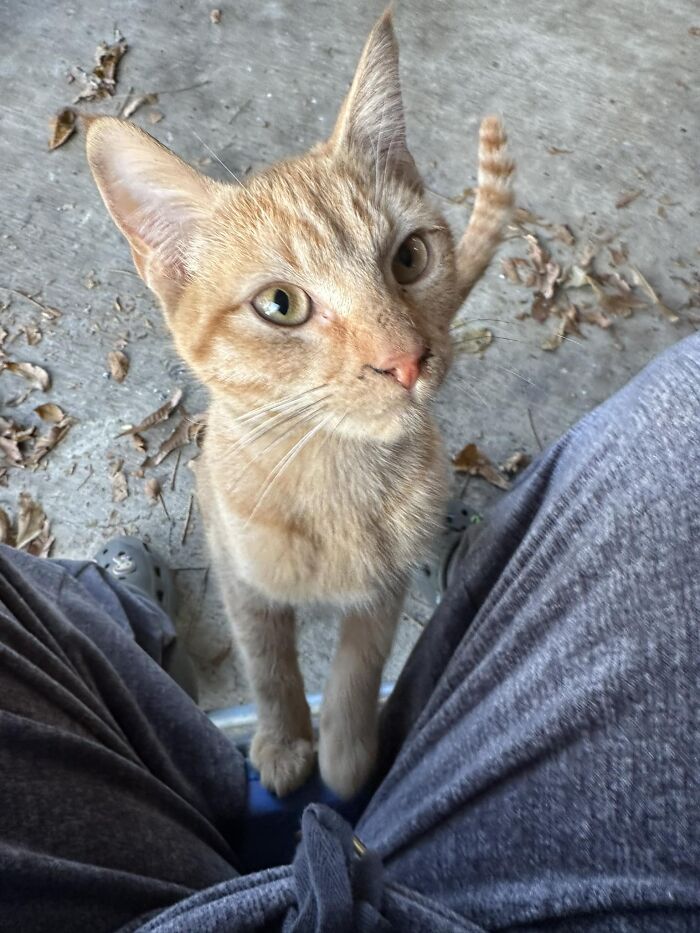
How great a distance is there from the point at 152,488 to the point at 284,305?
117 centimetres

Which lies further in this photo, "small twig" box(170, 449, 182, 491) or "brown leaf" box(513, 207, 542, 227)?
"brown leaf" box(513, 207, 542, 227)

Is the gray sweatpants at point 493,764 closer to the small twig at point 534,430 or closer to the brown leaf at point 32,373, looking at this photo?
the small twig at point 534,430

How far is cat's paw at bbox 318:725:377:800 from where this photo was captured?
4.32 ft

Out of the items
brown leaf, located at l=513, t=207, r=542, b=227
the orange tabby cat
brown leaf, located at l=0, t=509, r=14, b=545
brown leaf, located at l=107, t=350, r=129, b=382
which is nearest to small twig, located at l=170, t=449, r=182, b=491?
brown leaf, located at l=107, t=350, r=129, b=382

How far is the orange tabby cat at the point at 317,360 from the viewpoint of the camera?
0.98 m

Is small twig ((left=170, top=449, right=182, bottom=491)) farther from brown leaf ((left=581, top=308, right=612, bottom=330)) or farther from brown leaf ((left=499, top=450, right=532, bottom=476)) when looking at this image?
brown leaf ((left=581, top=308, right=612, bottom=330))

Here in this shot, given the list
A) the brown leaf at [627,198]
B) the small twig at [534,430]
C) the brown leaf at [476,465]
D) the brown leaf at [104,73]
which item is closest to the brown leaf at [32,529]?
the brown leaf at [476,465]

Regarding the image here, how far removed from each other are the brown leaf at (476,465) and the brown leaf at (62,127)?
1.83 metres

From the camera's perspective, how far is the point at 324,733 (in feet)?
4.48

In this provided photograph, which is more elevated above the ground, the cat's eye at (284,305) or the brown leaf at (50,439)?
the cat's eye at (284,305)

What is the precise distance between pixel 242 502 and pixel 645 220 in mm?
2011

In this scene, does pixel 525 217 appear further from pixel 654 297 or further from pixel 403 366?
pixel 403 366

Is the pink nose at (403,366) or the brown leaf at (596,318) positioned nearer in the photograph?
the pink nose at (403,366)

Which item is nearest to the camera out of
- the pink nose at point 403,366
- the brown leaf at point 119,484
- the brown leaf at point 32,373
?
the pink nose at point 403,366
